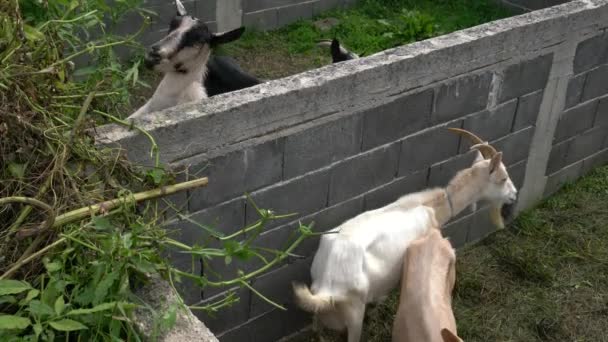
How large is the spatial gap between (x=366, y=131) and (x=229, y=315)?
114cm

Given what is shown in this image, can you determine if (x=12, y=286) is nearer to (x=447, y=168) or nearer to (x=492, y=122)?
(x=447, y=168)

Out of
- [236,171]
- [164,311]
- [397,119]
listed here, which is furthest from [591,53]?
[164,311]

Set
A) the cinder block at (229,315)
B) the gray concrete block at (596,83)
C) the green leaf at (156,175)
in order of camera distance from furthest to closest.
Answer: the gray concrete block at (596,83) < the cinder block at (229,315) < the green leaf at (156,175)

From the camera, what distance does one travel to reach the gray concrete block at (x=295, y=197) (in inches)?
138

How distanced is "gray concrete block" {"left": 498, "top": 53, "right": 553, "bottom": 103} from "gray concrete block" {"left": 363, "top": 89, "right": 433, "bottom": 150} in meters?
0.62

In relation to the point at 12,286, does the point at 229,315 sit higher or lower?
lower

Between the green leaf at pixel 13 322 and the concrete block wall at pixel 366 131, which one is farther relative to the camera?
the concrete block wall at pixel 366 131

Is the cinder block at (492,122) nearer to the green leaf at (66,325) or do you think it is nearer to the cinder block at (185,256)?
the cinder block at (185,256)

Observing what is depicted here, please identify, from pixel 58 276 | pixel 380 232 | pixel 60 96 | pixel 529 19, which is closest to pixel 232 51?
pixel 529 19

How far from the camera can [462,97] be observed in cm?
415

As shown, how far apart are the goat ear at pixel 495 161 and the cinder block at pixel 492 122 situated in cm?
30

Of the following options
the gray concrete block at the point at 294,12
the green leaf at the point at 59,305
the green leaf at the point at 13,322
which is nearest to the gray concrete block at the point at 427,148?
the green leaf at the point at 59,305

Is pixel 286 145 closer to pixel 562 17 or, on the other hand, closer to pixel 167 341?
pixel 167 341

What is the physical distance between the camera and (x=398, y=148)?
4000 millimetres
